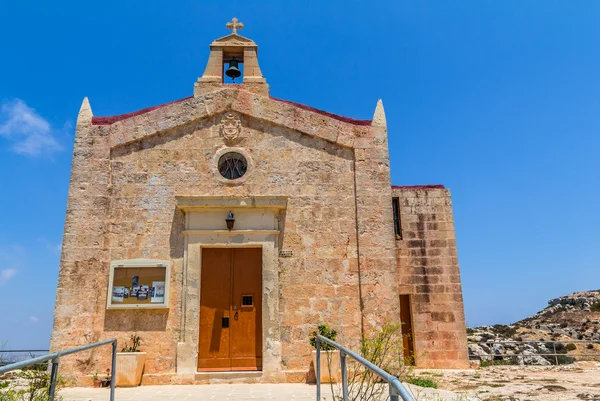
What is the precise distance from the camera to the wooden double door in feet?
25.5

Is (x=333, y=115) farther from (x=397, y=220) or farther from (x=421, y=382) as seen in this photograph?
(x=421, y=382)

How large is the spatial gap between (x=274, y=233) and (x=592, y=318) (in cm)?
2515

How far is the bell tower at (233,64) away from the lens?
9422 millimetres

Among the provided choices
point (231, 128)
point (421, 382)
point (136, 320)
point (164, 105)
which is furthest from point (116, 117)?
point (421, 382)

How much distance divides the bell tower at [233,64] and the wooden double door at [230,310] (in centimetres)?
348

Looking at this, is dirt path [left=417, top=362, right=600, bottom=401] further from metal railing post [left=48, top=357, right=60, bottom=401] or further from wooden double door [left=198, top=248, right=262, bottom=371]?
metal railing post [left=48, top=357, right=60, bottom=401]

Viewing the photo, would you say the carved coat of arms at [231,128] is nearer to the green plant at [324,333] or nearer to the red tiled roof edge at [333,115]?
the red tiled roof edge at [333,115]

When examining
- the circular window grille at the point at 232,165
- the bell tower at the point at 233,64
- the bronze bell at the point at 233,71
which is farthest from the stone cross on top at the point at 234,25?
the circular window grille at the point at 232,165

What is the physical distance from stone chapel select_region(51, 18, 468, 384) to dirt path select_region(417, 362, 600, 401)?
1.68 m

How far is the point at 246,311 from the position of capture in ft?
26.3

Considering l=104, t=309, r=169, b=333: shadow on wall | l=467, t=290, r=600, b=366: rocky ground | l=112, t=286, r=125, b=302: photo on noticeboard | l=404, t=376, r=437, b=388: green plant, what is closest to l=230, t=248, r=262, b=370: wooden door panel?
l=104, t=309, r=169, b=333: shadow on wall

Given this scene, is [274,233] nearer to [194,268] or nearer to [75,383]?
[194,268]

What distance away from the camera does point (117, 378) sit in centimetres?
725

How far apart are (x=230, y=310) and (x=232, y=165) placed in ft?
8.89
